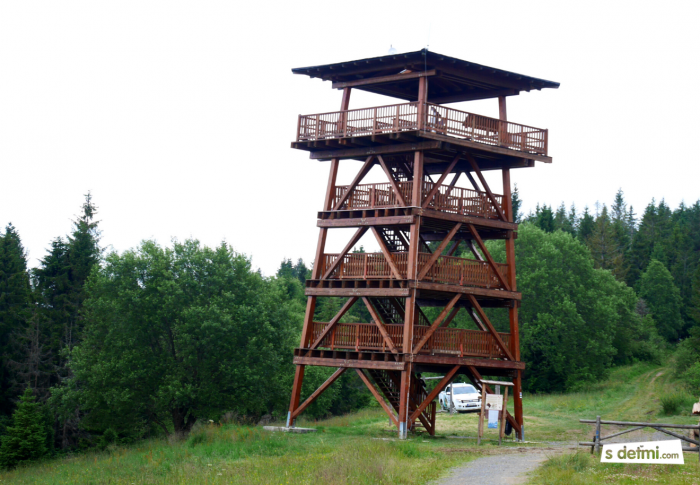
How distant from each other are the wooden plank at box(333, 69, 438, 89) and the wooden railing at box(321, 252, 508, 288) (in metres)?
7.25

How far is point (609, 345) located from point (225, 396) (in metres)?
39.2

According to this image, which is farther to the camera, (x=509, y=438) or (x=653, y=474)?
(x=509, y=438)

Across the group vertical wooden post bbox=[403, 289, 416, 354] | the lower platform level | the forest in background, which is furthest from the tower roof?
the forest in background

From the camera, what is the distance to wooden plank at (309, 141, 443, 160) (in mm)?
34375

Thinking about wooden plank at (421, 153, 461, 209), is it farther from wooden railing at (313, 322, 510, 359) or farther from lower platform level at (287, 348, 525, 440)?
lower platform level at (287, 348, 525, 440)

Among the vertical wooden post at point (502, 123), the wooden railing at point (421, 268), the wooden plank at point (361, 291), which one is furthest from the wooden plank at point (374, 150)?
the wooden plank at point (361, 291)

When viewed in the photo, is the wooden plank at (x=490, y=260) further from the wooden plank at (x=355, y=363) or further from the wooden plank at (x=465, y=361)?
the wooden plank at (x=355, y=363)

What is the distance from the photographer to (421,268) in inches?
1367

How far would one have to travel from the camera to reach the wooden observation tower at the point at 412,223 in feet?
112

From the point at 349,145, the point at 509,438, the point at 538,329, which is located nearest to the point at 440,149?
the point at 349,145

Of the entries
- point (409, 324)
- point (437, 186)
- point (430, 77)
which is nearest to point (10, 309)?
point (409, 324)

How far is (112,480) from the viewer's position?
26.0 m

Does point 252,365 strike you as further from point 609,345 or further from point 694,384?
point 609,345

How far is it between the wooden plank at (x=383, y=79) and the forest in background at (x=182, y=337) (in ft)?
63.7
